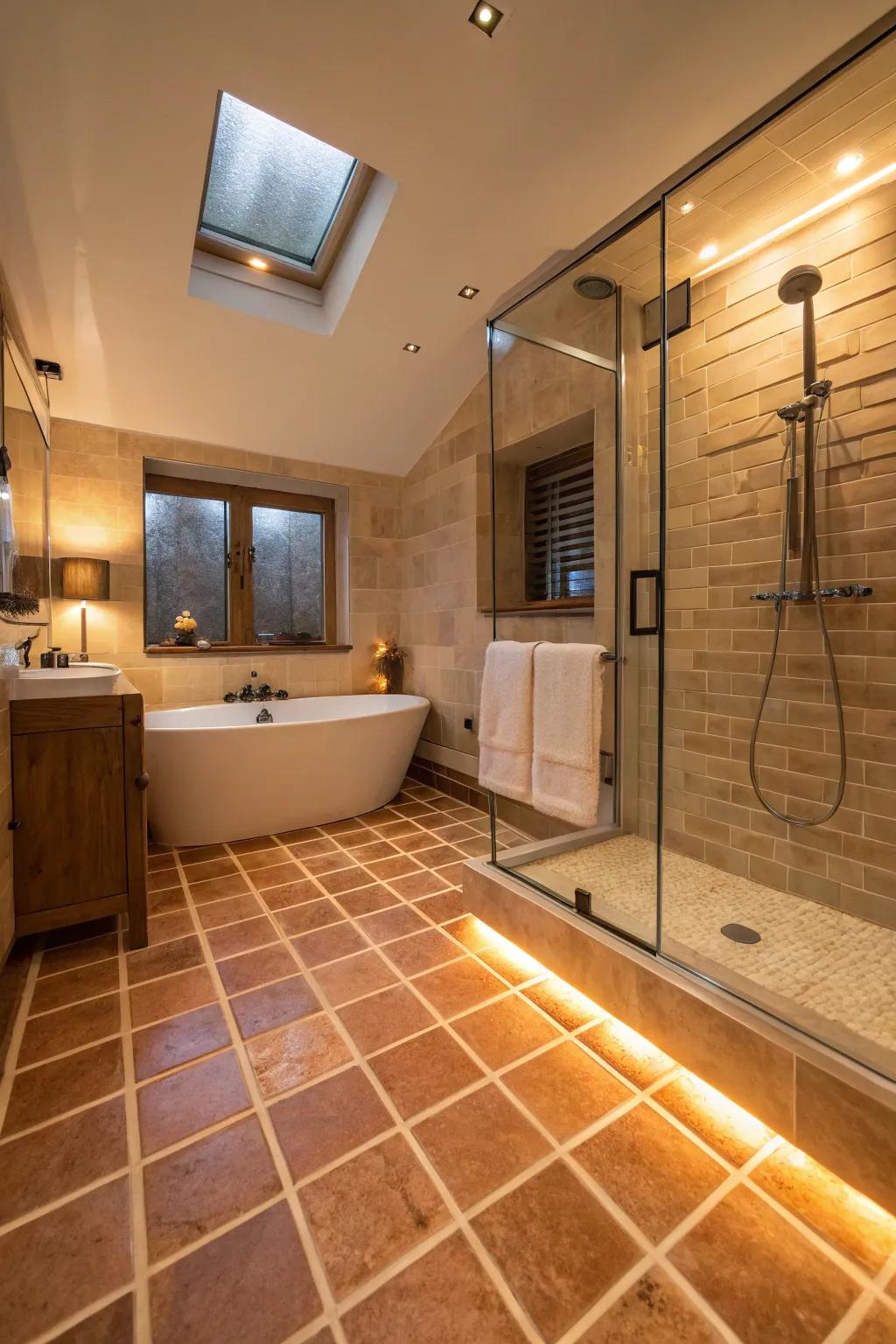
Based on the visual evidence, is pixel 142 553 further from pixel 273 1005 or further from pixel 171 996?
pixel 273 1005

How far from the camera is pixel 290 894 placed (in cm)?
235

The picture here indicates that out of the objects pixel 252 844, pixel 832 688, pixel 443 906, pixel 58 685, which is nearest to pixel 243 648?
pixel 252 844

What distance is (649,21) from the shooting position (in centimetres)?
159

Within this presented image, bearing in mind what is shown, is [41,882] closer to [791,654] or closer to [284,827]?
[284,827]

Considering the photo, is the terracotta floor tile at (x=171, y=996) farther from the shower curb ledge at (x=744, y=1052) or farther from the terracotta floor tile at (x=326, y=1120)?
the shower curb ledge at (x=744, y=1052)

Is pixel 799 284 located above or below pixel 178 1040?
above

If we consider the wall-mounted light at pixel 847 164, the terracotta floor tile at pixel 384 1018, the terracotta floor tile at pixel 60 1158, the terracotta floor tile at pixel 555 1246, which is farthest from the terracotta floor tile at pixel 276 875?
the wall-mounted light at pixel 847 164

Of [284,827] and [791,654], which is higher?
[791,654]

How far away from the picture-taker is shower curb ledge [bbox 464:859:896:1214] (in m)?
1.06

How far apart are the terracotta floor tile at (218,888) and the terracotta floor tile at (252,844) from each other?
0.30 metres

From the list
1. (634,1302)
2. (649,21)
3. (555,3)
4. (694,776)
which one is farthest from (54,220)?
(634,1302)

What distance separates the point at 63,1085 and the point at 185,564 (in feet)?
10.2

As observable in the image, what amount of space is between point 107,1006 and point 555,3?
3.12 meters

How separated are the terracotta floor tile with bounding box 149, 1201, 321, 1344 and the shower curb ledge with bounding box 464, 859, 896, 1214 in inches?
36.0
